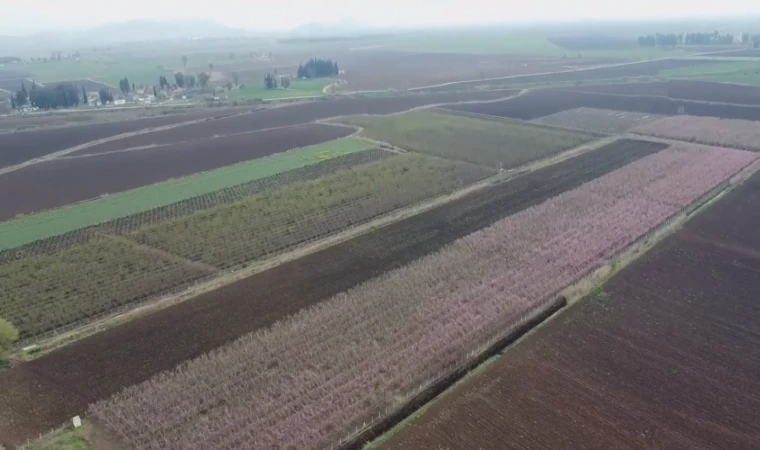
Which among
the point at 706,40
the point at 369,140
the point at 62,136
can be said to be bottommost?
the point at 369,140

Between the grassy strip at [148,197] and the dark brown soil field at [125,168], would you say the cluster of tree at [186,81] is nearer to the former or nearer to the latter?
the dark brown soil field at [125,168]

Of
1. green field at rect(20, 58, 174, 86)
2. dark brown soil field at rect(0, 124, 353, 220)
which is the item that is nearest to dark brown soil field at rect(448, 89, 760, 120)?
dark brown soil field at rect(0, 124, 353, 220)

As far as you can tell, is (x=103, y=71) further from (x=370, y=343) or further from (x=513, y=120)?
(x=370, y=343)

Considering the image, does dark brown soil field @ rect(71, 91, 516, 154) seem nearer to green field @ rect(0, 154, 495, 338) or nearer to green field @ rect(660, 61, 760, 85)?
green field @ rect(0, 154, 495, 338)

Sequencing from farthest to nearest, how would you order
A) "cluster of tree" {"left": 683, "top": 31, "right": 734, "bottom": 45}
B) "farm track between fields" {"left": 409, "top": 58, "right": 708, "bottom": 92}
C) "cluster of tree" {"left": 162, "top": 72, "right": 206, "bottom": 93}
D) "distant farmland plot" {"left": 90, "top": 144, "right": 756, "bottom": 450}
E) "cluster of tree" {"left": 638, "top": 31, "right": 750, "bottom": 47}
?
"cluster of tree" {"left": 683, "top": 31, "right": 734, "bottom": 45}
"cluster of tree" {"left": 638, "top": 31, "right": 750, "bottom": 47}
"farm track between fields" {"left": 409, "top": 58, "right": 708, "bottom": 92}
"cluster of tree" {"left": 162, "top": 72, "right": 206, "bottom": 93}
"distant farmland plot" {"left": 90, "top": 144, "right": 756, "bottom": 450}

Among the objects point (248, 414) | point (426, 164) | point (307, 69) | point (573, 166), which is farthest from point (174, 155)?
point (307, 69)

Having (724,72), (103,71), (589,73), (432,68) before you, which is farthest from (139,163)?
(103,71)
